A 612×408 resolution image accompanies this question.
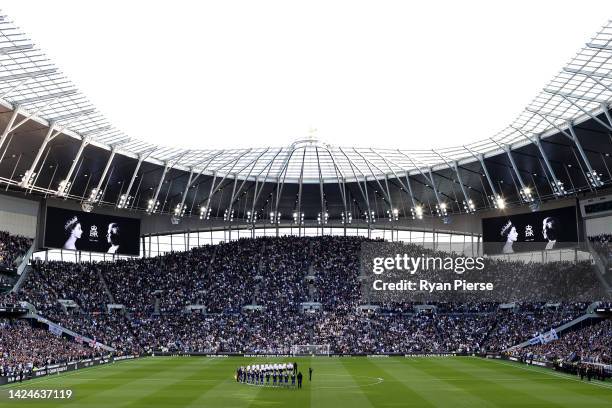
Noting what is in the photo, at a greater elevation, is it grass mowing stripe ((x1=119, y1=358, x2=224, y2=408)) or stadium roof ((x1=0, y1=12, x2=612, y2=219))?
stadium roof ((x1=0, y1=12, x2=612, y2=219))

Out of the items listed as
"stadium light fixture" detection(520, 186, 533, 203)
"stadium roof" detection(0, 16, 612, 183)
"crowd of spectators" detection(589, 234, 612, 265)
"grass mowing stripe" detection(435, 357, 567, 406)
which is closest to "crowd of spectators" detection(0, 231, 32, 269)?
"stadium roof" detection(0, 16, 612, 183)

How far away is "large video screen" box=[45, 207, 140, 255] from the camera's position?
248 ft

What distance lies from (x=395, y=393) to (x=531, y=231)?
43939mm

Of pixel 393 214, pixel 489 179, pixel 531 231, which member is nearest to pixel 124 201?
pixel 393 214

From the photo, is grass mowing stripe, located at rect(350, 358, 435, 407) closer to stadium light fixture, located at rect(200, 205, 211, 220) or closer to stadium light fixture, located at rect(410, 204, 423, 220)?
stadium light fixture, located at rect(410, 204, 423, 220)

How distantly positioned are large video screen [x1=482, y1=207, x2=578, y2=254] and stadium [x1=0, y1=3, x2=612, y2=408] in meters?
0.16

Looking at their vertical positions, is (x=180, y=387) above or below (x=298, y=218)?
below

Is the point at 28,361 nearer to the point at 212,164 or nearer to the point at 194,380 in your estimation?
the point at 194,380

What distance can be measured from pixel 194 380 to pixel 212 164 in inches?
1525

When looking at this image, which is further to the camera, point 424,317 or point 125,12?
point 424,317

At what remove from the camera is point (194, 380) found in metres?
43.8

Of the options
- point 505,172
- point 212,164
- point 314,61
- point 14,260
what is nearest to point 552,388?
point 314,61

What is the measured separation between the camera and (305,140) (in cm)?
6438

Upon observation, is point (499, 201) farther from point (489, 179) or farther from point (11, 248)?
point (11, 248)
